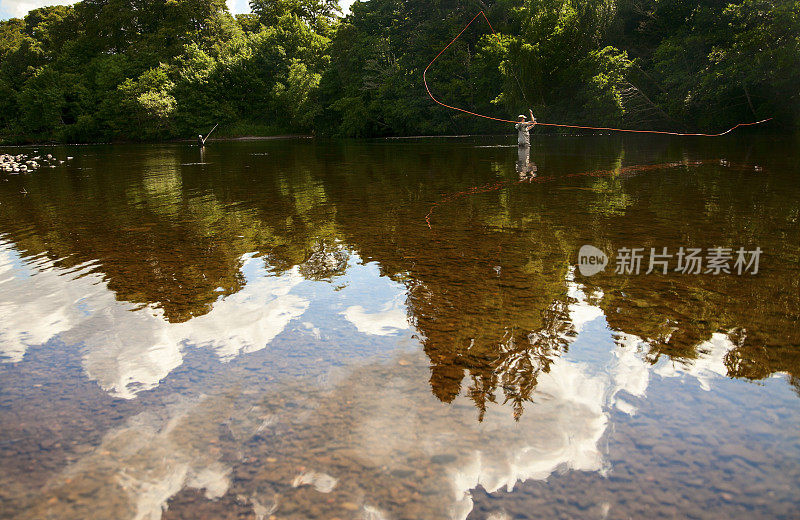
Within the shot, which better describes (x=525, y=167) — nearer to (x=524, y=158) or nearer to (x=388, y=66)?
(x=524, y=158)

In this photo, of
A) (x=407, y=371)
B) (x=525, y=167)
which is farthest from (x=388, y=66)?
(x=407, y=371)

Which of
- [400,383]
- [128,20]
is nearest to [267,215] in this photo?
[400,383]

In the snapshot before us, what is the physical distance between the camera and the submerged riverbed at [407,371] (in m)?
2.63

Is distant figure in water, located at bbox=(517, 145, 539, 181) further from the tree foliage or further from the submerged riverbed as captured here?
the tree foliage

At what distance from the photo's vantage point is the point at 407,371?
3.74 metres

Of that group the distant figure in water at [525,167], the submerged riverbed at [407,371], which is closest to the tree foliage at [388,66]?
the distant figure in water at [525,167]

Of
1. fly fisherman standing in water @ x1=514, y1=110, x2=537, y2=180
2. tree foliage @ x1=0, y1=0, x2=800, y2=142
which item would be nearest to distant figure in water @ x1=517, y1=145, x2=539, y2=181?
fly fisherman standing in water @ x1=514, y1=110, x2=537, y2=180

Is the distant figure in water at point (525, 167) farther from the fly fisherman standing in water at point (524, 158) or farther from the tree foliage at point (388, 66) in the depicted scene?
the tree foliage at point (388, 66)

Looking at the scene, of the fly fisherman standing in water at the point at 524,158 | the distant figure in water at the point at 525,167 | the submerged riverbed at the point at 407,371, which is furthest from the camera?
the fly fisherman standing in water at the point at 524,158

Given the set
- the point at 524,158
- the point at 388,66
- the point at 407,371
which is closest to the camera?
the point at 407,371

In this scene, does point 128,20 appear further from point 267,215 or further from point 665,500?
point 665,500

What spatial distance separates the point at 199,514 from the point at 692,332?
11.8 ft

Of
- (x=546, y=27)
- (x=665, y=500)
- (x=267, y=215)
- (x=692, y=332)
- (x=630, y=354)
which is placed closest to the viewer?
(x=665, y=500)

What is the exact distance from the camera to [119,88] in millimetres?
52625
